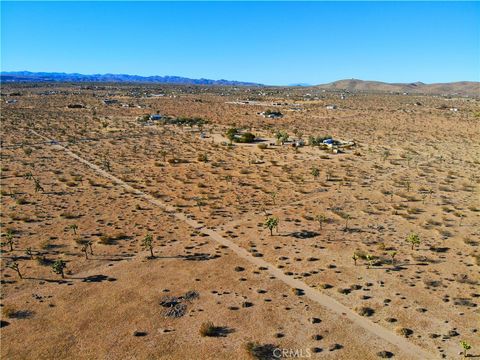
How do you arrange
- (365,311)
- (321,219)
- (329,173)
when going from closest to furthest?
1. (365,311)
2. (321,219)
3. (329,173)

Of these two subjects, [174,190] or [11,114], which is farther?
[11,114]

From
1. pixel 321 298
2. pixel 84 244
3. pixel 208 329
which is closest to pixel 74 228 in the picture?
pixel 84 244

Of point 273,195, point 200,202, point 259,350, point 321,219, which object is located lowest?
point 259,350

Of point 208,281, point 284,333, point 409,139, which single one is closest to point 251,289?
point 208,281

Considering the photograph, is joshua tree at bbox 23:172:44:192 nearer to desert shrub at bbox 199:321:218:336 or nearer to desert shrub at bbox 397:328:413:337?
desert shrub at bbox 199:321:218:336

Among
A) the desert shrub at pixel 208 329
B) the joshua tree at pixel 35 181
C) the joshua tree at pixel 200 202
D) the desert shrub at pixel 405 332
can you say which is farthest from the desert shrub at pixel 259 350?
the joshua tree at pixel 35 181

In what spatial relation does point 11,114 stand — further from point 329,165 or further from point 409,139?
point 409,139

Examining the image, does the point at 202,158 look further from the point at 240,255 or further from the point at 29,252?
the point at 29,252

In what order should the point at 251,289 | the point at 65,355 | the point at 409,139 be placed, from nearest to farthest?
the point at 65,355 < the point at 251,289 < the point at 409,139

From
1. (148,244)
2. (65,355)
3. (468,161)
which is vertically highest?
(468,161)
